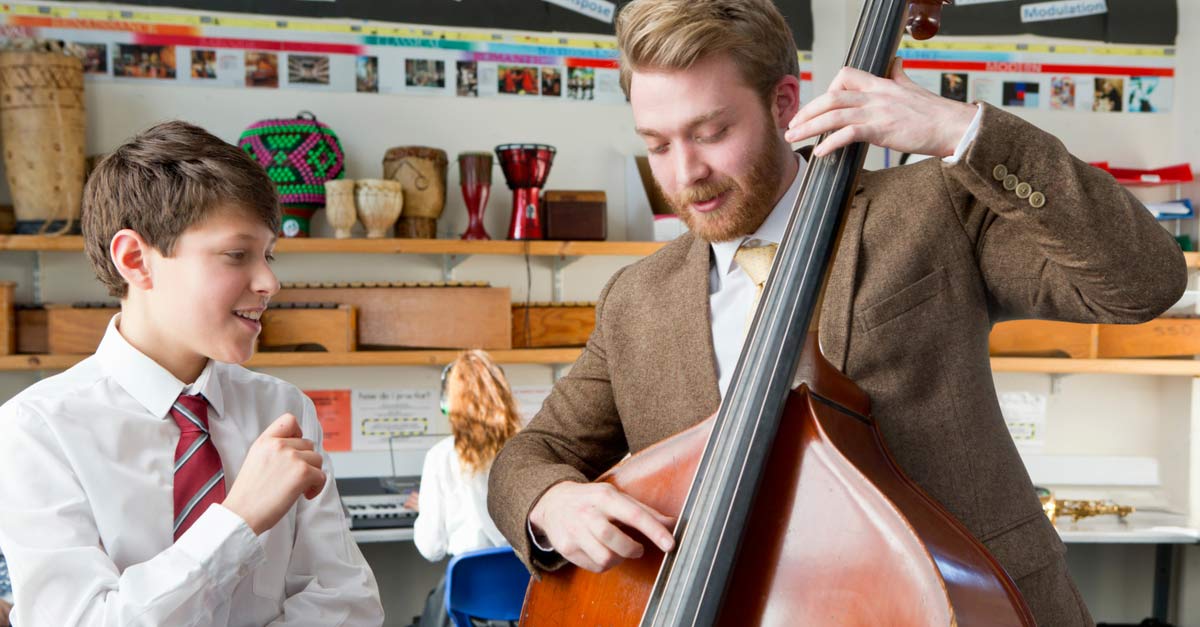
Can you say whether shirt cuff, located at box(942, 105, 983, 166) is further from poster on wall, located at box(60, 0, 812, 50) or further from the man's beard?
poster on wall, located at box(60, 0, 812, 50)

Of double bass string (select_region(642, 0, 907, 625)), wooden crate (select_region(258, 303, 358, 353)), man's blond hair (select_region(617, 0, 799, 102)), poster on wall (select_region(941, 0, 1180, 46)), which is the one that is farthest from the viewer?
poster on wall (select_region(941, 0, 1180, 46))

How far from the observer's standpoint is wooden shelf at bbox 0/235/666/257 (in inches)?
126

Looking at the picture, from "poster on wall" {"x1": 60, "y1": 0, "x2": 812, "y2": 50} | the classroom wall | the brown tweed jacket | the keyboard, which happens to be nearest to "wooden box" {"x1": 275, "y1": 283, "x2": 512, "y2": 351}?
the classroom wall

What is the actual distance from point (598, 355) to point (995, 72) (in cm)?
343

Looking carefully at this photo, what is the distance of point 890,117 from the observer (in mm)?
838

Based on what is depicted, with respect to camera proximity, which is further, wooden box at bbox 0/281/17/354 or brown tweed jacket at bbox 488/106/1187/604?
wooden box at bbox 0/281/17/354

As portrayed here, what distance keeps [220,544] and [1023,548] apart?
0.81 meters

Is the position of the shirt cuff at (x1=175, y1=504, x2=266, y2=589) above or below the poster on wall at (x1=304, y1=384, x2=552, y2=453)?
above

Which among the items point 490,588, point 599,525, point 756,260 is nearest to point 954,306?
point 756,260

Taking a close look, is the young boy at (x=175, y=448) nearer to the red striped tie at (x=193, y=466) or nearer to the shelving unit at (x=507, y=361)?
the red striped tie at (x=193, y=466)

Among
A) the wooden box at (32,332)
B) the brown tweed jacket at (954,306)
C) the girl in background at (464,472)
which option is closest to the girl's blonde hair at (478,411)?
the girl in background at (464,472)

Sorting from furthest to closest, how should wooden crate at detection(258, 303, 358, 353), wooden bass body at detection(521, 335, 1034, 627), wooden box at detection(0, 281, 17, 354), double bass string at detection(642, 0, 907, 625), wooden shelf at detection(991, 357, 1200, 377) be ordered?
1. wooden shelf at detection(991, 357, 1200, 377)
2. wooden crate at detection(258, 303, 358, 353)
3. wooden box at detection(0, 281, 17, 354)
4. double bass string at detection(642, 0, 907, 625)
5. wooden bass body at detection(521, 335, 1034, 627)

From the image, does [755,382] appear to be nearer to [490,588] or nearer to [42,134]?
[490,588]

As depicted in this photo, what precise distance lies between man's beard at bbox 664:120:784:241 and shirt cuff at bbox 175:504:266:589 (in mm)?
600
